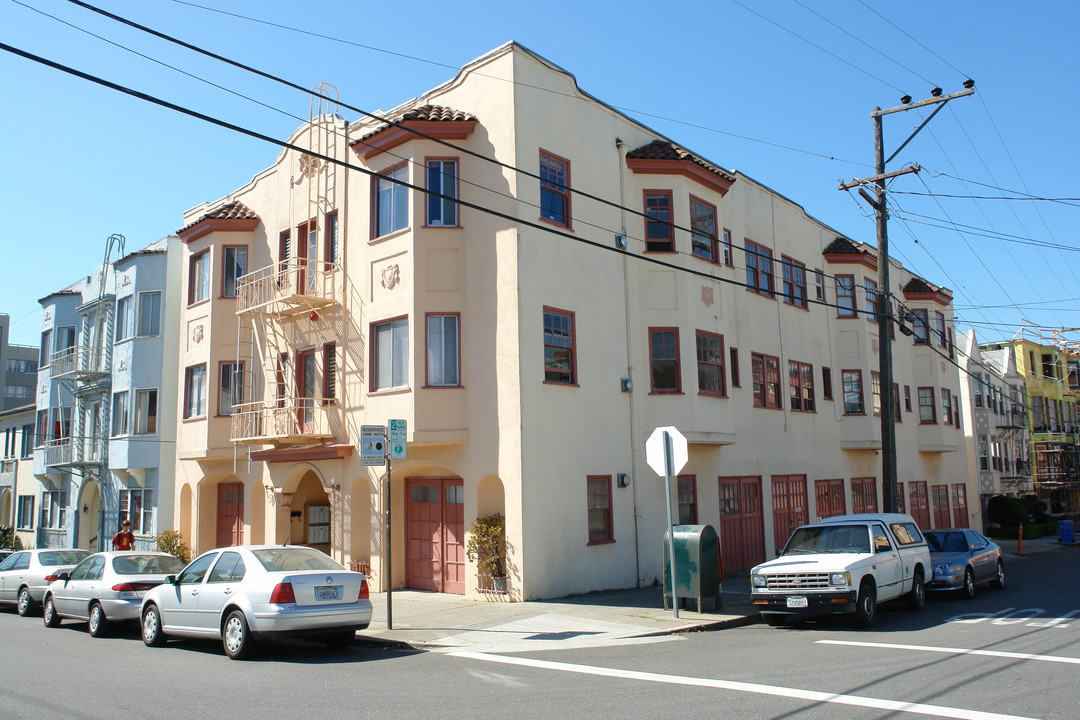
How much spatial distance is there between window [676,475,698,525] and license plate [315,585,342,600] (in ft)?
35.1

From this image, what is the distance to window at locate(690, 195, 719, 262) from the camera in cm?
2111

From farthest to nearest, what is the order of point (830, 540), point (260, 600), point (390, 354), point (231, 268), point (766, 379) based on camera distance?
point (766, 379), point (231, 268), point (390, 354), point (830, 540), point (260, 600)

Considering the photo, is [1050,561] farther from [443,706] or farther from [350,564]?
[443,706]

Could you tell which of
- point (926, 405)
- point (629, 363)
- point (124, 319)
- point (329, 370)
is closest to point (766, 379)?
point (629, 363)

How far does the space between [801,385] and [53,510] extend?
28925 millimetres

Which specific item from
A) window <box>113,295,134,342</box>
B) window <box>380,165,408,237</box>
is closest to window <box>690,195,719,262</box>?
window <box>380,165,408,237</box>

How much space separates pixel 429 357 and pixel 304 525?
7.26m

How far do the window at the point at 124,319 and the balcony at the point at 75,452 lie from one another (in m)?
3.85

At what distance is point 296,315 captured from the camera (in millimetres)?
21062

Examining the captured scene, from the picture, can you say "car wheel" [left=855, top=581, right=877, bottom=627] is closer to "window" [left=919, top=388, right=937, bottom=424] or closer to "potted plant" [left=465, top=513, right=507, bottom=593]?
"potted plant" [left=465, top=513, right=507, bottom=593]

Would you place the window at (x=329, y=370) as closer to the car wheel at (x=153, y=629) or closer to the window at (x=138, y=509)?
the car wheel at (x=153, y=629)

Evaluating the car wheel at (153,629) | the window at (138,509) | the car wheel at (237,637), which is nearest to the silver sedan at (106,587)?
the car wheel at (153,629)

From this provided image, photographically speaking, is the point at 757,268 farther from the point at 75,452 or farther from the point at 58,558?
the point at 75,452

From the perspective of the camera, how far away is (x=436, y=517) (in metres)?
18.6
